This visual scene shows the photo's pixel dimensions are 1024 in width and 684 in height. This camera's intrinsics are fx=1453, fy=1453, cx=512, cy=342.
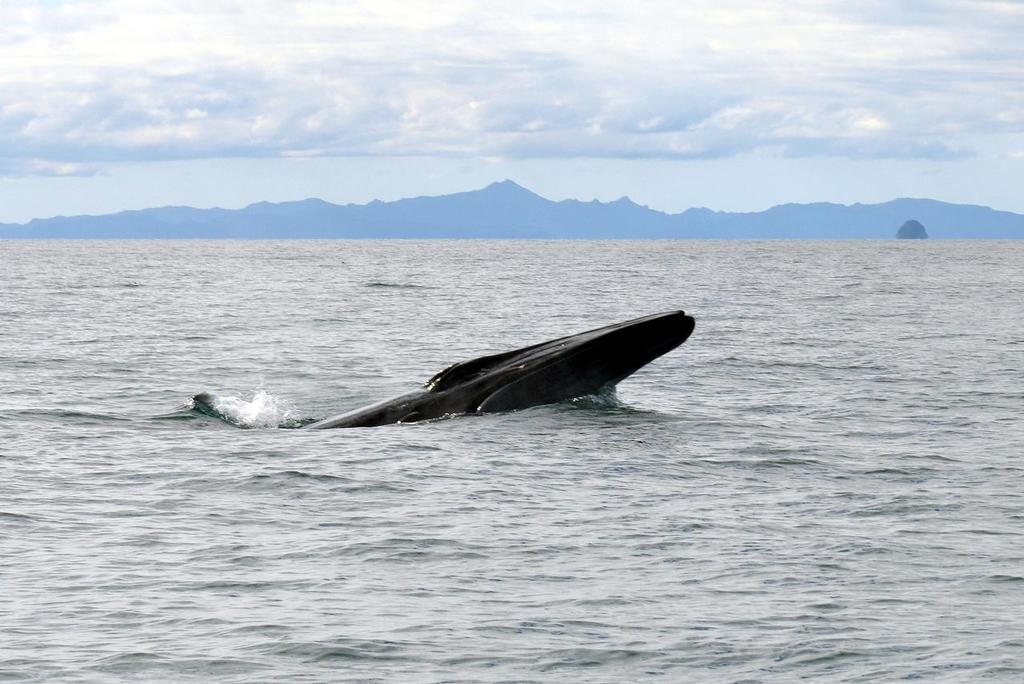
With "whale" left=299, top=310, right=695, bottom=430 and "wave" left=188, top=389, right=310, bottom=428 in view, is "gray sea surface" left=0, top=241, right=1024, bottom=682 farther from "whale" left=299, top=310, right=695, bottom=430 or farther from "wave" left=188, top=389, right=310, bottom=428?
"whale" left=299, top=310, right=695, bottom=430

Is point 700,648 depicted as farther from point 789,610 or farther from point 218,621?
point 218,621

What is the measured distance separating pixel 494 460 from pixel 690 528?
398 centimetres

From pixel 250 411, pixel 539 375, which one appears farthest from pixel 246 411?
pixel 539 375

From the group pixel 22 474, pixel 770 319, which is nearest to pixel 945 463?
pixel 22 474

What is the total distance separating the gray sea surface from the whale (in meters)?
0.36

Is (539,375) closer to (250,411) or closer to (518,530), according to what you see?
(250,411)

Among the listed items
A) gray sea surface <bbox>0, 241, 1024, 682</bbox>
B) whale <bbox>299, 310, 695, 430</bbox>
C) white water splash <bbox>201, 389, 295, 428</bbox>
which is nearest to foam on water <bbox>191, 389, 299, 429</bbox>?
white water splash <bbox>201, 389, 295, 428</bbox>

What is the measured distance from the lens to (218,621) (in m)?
11.3

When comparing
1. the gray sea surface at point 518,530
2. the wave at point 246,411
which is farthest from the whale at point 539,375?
the wave at point 246,411

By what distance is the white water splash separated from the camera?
74.2 feet

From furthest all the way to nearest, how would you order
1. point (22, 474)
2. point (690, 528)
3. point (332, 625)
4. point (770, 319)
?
point (770, 319) < point (22, 474) < point (690, 528) < point (332, 625)

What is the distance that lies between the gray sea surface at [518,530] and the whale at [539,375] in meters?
0.36

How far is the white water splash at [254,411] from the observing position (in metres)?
22.6

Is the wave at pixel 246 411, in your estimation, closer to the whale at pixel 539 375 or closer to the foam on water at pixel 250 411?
the foam on water at pixel 250 411
